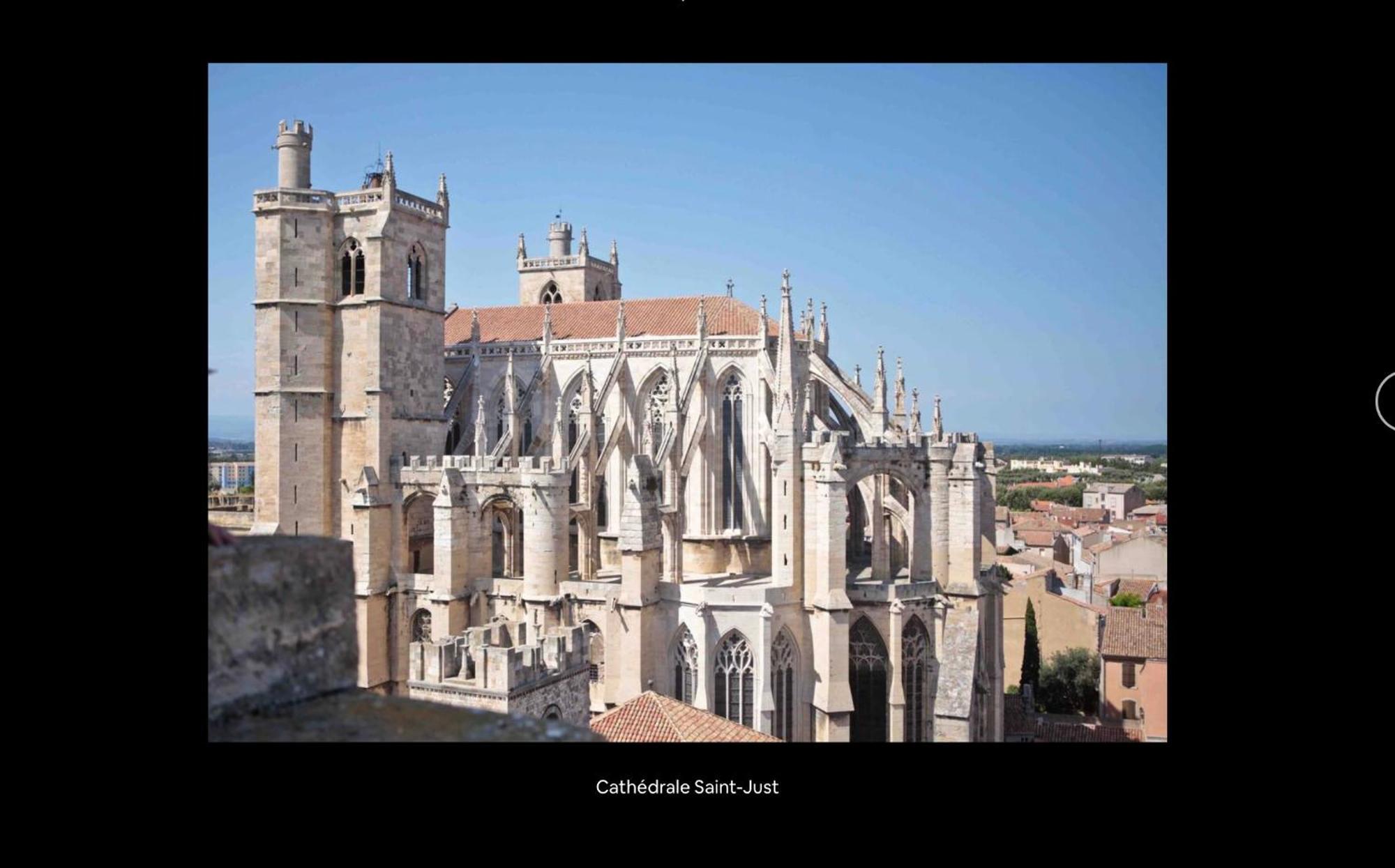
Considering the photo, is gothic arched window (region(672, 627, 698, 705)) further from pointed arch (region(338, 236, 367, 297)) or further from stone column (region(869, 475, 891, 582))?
pointed arch (region(338, 236, 367, 297))

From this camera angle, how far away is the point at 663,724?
45.3 ft

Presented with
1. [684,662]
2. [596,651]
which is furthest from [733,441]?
[684,662]

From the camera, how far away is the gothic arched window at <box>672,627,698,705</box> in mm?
20328

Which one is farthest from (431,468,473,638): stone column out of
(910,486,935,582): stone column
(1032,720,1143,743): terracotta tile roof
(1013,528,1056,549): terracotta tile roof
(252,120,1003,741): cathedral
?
(1013,528,1056,549): terracotta tile roof

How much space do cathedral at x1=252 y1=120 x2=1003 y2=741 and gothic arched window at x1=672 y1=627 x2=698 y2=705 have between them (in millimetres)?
43

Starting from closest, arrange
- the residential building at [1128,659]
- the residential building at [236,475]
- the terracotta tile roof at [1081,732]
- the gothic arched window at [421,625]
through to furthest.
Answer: the residential building at [236,475] < the terracotta tile roof at [1081,732] < the gothic arched window at [421,625] < the residential building at [1128,659]

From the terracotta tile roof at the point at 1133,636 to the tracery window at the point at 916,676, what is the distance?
8153mm

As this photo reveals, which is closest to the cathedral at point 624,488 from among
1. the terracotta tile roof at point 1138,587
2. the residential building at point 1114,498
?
Answer: the terracotta tile roof at point 1138,587

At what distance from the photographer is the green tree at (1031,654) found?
3222 centimetres

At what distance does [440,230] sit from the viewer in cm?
2630

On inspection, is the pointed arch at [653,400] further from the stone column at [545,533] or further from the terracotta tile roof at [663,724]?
the terracotta tile roof at [663,724]

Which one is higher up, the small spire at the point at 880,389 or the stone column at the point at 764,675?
the small spire at the point at 880,389
